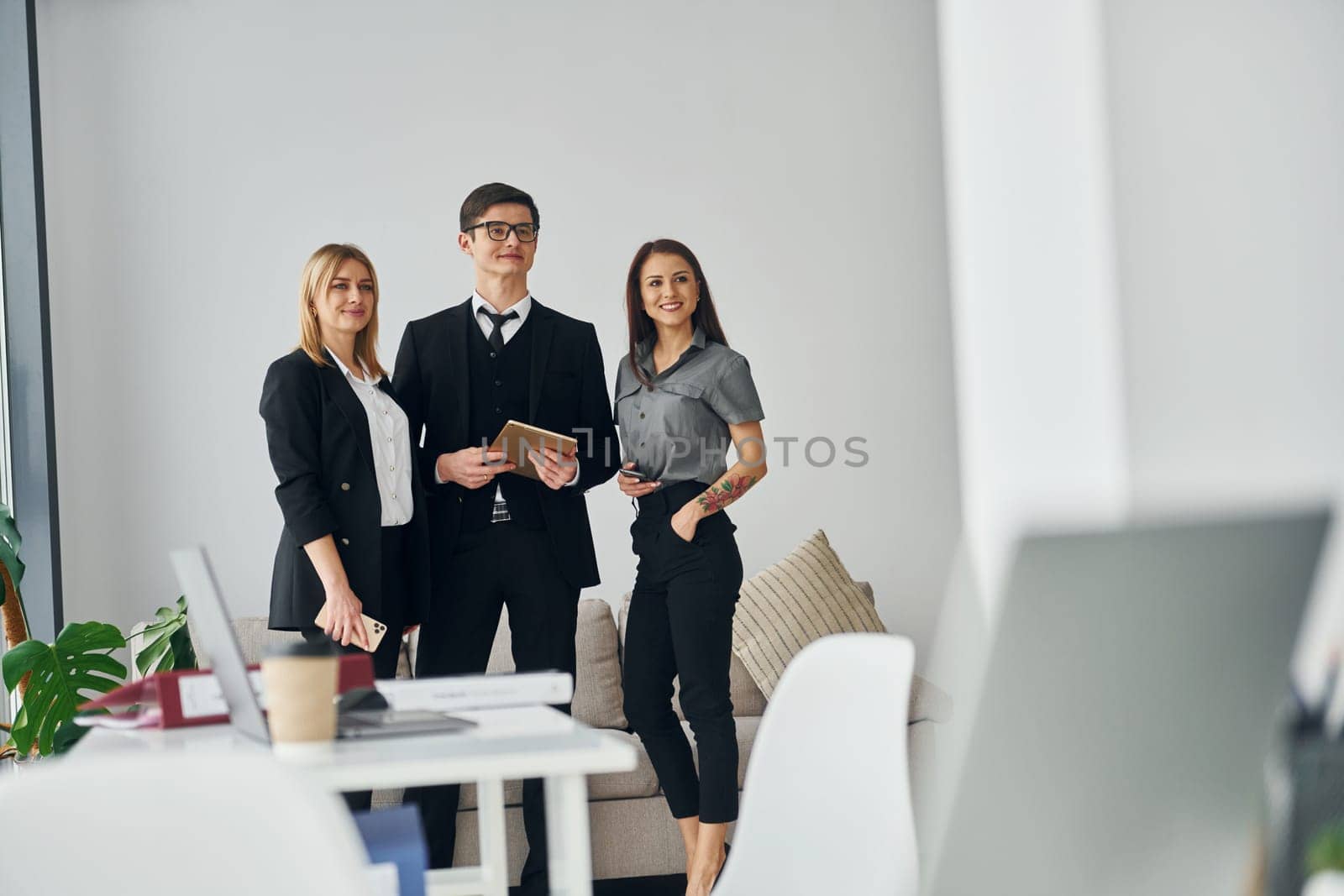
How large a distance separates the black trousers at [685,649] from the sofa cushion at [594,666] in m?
0.64

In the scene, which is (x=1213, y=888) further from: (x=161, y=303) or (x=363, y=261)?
(x=161, y=303)

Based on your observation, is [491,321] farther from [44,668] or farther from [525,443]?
[44,668]

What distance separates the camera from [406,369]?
10.1ft

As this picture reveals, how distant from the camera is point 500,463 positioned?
2912mm

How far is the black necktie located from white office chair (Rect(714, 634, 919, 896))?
1.65m

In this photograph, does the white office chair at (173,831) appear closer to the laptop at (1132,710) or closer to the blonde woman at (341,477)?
the laptop at (1132,710)

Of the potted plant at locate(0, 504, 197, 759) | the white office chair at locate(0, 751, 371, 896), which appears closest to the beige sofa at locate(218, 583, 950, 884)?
the potted plant at locate(0, 504, 197, 759)

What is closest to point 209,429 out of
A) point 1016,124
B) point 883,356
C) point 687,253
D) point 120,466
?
point 120,466

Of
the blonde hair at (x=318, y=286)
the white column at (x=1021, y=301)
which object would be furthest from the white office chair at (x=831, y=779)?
the blonde hair at (x=318, y=286)

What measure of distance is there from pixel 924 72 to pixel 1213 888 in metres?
4.88

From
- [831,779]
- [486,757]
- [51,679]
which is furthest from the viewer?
[51,679]

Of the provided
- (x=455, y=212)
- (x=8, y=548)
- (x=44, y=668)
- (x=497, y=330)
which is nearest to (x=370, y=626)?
(x=497, y=330)

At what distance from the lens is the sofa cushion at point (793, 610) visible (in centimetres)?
381

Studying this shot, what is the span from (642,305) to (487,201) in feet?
1.48
